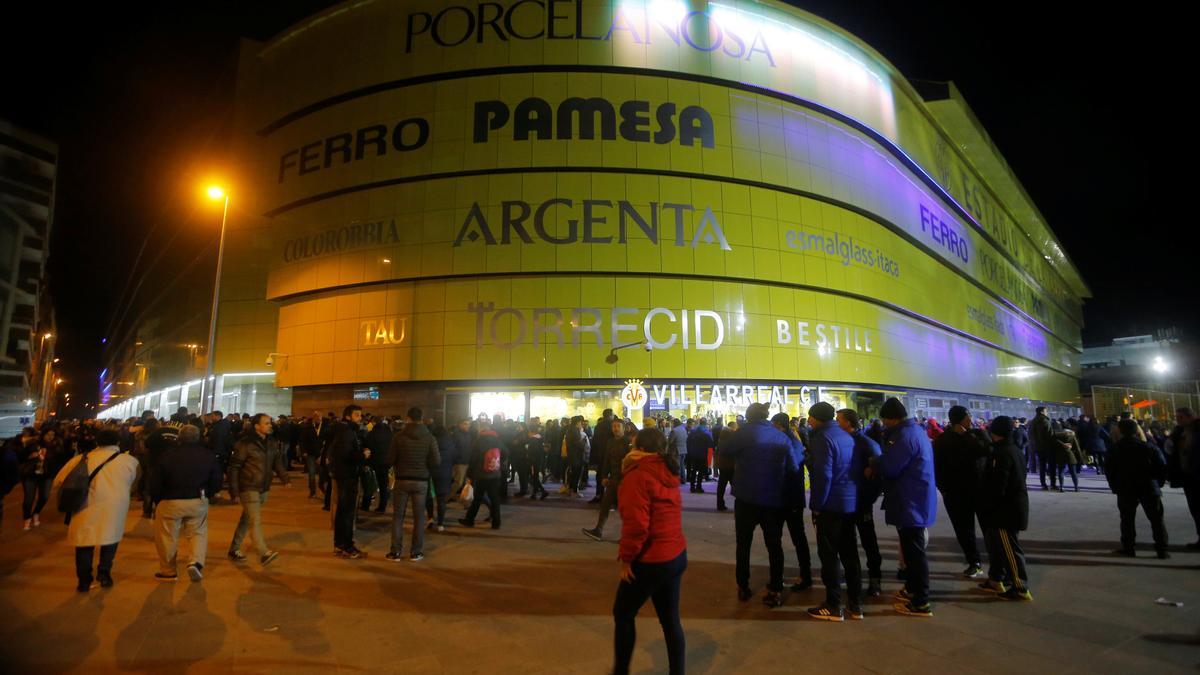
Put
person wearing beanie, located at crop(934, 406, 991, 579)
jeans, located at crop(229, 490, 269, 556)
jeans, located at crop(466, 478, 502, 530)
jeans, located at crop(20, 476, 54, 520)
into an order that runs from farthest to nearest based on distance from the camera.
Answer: jeans, located at crop(20, 476, 54, 520), jeans, located at crop(466, 478, 502, 530), jeans, located at crop(229, 490, 269, 556), person wearing beanie, located at crop(934, 406, 991, 579)

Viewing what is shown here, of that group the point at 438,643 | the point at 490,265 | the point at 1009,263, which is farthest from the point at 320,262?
the point at 1009,263

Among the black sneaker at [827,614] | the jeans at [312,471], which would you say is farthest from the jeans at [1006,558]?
the jeans at [312,471]

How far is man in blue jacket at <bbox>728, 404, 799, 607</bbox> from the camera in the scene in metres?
5.32

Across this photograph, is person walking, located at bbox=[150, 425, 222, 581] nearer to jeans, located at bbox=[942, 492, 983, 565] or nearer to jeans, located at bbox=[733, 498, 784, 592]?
jeans, located at bbox=[733, 498, 784, 592]

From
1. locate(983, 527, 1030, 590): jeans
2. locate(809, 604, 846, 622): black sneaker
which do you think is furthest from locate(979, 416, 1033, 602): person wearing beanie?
locate(809, 604, 846, 622): black sneaker

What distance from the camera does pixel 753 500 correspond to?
5.42 metres

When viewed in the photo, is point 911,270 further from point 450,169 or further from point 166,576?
point 166,576

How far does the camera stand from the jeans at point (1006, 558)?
5.30 metres

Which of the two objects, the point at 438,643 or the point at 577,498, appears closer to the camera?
the point at 438,643

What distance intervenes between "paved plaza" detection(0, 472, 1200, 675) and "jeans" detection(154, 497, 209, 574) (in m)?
0.26

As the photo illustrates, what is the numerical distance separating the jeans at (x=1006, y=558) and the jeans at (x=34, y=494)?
14172 millimetres

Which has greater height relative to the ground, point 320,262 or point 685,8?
point 685,8

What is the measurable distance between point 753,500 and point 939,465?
2395 mm

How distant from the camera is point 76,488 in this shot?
5719mm
